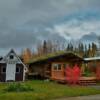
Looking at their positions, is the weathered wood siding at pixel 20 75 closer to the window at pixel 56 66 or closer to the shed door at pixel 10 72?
the shed door at pixel 10 72

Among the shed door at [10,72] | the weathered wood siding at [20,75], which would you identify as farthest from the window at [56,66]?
the shed door at [10,72]

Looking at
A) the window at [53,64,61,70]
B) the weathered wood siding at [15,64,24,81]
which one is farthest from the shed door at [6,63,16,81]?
the window at [53,64,61,70]

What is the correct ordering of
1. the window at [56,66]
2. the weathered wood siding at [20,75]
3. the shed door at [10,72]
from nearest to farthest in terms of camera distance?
the shed door at [10,72], the weathered wood siding at [20,75], the window at [56,66]

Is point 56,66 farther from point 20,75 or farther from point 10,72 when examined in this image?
point 10,72

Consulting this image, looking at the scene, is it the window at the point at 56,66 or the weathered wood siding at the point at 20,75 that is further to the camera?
the window at the point at 56,66

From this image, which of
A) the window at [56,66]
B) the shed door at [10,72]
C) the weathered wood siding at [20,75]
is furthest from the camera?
the window at [56,66]

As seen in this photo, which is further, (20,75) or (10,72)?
(20,75)

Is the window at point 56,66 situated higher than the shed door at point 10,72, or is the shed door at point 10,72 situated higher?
the window at point 56,66

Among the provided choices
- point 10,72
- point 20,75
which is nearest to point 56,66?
point 20,75

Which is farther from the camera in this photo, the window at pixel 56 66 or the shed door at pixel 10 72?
the window at pixel 56 66

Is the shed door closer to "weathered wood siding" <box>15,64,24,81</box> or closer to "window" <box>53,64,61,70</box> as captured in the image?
"weathered wood siding" <box>15,64,24,81</box>

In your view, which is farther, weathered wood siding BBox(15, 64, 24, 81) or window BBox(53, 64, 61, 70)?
window BBox(53, 64, 61, 70)

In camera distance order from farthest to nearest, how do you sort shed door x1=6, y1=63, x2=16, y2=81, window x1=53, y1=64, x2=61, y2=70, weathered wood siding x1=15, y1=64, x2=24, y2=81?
1. window x1=53, y1=64, x2=61, y2=70
2. weathered wood siding x1=15, y1=64, x2=24, y2=81
3. shed door x1=6, y1=63, x2=16, y2=81

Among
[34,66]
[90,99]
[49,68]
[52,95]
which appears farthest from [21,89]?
[34,66]
